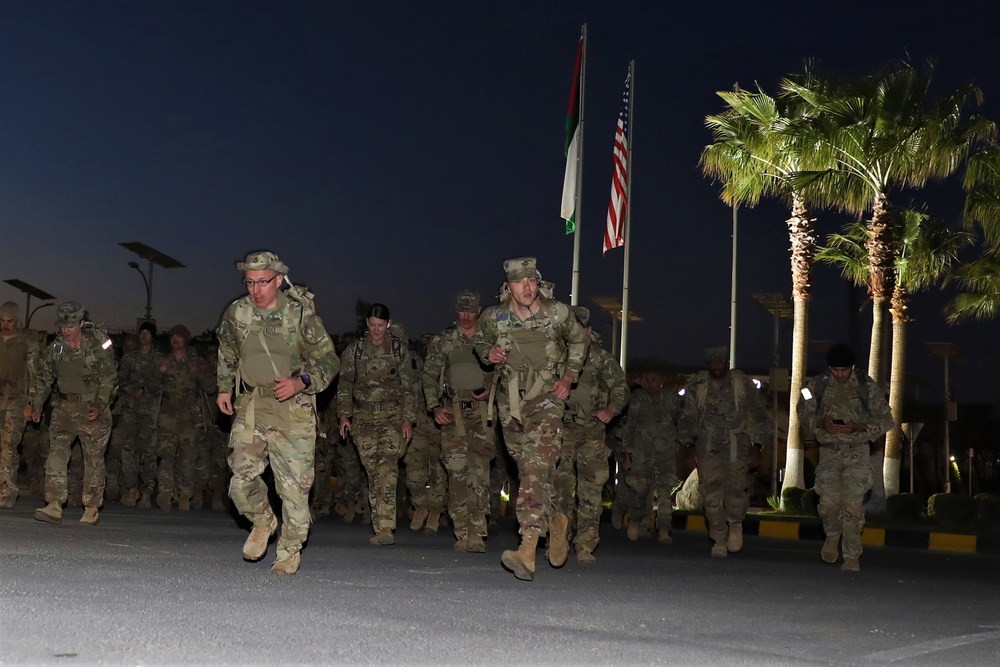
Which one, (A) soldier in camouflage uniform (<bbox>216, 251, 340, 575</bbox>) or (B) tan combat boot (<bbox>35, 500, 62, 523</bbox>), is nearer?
(A) soldier in camouflage uniform (<bbox>216, 251, 340, 575</bbox>)

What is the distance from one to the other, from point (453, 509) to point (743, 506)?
3.07 m

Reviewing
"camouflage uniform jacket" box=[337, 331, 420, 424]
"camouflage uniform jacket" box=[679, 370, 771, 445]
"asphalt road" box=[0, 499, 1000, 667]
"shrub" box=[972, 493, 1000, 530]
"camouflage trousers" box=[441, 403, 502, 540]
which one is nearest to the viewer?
"asphalt road" box=[0, 499, 1000, 667]

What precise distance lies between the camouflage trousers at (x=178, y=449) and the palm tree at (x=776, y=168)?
37.2 ft

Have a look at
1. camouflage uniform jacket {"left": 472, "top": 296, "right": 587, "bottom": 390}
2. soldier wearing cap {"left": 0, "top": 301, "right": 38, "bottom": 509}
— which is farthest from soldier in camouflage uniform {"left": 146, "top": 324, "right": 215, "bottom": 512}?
camouflage uniform jacket {"left": 472, "top": 296, "right": 587, "bottom": 390}

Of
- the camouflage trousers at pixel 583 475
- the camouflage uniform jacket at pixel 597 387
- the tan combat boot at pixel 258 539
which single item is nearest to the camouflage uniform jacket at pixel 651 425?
the camouflage trousers at pixel 583 475

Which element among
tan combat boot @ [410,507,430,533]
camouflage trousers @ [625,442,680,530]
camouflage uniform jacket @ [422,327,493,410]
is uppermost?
camouflage uniform jacket @ [422,327,493,410]

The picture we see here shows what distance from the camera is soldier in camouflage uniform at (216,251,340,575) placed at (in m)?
8.04

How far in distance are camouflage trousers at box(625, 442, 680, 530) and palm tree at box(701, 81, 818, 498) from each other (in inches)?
316

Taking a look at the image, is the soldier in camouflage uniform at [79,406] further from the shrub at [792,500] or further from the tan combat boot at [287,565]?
the shrub at [792,500]

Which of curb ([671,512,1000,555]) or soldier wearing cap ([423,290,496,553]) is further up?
soldier wearing cap ([423,290,496,553])

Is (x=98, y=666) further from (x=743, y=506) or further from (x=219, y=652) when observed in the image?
(x=743, y=506)

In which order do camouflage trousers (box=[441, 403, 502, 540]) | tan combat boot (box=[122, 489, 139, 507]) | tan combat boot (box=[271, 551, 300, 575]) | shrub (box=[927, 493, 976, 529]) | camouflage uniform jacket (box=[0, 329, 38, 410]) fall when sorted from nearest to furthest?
tan combat boot (box=[271, 551, 300, 575]) → camouflage trousers (box=[441, 403, 502, 540]) → camouflage uniform jacket (box=[0, 329, 38, 410]) → tan combat boot (box=[122, 489, 139, 507]) → shrub (box=[927, 493, 976, 529])

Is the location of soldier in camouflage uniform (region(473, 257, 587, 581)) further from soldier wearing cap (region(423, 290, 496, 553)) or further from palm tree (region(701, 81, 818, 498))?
palm tree (region(701, 81, 818, 498))

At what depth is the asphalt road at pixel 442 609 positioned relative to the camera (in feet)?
17.3
